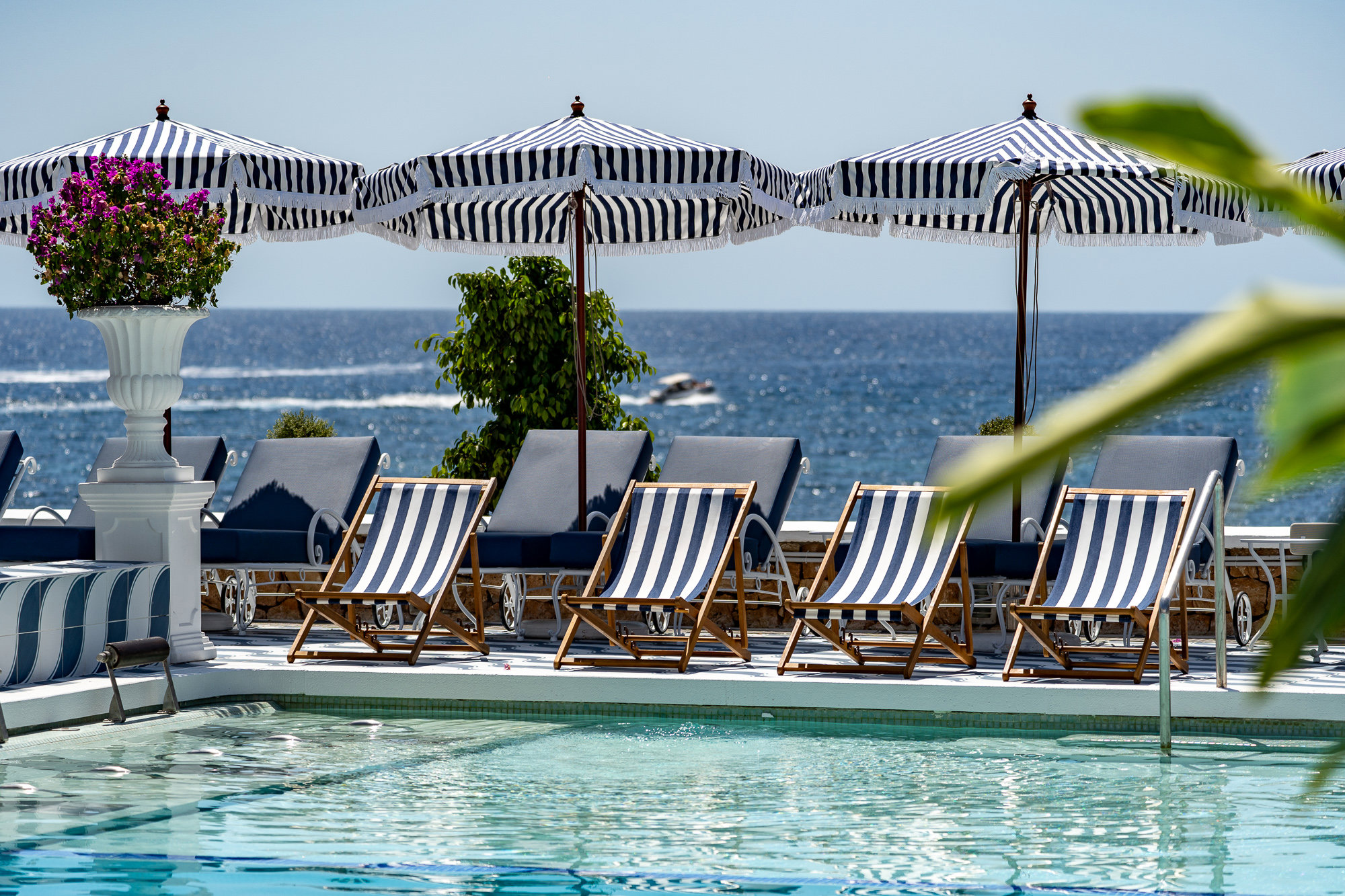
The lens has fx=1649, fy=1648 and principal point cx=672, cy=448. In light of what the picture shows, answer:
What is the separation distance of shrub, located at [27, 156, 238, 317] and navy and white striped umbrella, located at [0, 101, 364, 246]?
4.52 ft

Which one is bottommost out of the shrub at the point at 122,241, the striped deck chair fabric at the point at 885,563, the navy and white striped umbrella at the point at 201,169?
the striped deck chair fabric at the point at 885,563

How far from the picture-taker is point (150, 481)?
6.62 metres

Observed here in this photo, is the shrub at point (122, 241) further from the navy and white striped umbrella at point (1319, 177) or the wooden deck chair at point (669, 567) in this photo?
the navy and white striped umbrella at point (1319, 177)

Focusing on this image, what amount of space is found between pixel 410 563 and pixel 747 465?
1.82 m

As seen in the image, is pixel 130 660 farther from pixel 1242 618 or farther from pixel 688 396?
pixel 688 396

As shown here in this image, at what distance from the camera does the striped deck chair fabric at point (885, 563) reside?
6367 mm

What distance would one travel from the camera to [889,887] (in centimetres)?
395

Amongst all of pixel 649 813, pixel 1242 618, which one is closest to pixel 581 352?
pixel 1242 618

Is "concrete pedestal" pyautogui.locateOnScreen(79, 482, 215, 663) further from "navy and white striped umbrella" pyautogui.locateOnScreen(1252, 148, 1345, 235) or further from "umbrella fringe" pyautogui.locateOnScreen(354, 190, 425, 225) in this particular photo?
"navy and white striped umbrella" pyautogui.locateOnScreen(1252, 148, 1345, 235)

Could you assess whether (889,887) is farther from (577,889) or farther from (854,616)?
(854,616)

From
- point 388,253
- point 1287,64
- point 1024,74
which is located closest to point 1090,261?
point 1024,74

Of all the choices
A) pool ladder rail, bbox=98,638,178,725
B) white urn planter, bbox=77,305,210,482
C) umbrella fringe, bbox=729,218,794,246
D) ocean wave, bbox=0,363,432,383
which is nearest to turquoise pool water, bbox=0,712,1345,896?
pool ladder rail, bbox=98,638,178,725

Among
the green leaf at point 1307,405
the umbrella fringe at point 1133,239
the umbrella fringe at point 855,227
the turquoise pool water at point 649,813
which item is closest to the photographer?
the green leaf at point 1307,405

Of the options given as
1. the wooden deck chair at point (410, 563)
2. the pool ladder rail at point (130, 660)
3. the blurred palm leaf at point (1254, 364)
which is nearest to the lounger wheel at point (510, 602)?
the wooden deck chair at point (410, 563)
